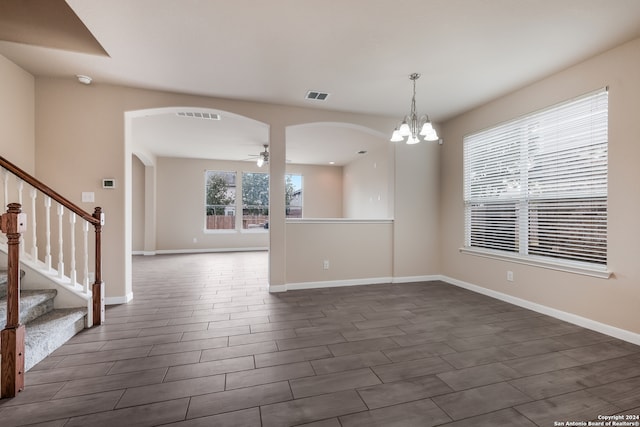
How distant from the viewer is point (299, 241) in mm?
4402

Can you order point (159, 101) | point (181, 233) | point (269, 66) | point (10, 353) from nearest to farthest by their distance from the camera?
point (10, 353)
point (269, 66)
point (159, 101)
point (181, 233)

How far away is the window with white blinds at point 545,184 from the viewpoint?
9.55 ft

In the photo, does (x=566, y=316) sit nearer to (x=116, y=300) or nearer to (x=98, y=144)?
(x=116, y=300)

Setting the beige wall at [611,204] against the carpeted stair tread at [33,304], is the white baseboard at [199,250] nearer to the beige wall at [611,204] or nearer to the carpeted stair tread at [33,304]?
the carpeted stair tread at [33,304]

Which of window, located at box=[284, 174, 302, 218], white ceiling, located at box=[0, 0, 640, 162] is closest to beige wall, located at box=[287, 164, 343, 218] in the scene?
window, located at box=[284, 174, 302, 218]

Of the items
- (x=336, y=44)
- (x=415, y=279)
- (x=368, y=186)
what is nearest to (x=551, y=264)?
(x=415, y=279)

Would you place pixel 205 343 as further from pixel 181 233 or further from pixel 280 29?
pixel 181 233

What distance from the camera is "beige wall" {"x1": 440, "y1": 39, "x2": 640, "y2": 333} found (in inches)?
103

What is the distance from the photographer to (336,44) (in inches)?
107

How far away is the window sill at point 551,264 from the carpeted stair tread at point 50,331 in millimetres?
4885

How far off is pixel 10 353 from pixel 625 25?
519cm

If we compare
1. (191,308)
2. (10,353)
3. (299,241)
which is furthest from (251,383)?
(299,241)

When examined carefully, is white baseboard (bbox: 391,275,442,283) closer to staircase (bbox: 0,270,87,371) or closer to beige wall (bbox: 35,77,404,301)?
beige wall (bbox: 35,77,404,301)

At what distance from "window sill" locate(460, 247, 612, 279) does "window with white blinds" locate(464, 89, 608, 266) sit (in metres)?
0.05
